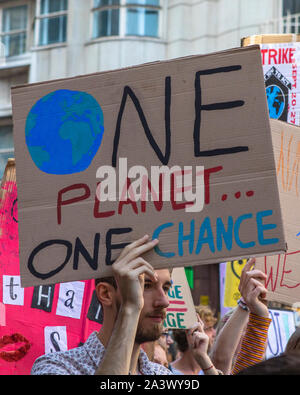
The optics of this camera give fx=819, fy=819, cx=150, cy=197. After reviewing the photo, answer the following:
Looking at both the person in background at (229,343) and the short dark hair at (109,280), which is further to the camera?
the person in background at (229,343)

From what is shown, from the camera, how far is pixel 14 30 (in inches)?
736

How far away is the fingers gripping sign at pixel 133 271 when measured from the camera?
2686 mm

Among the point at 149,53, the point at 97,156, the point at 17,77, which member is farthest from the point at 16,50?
the point at 97,156

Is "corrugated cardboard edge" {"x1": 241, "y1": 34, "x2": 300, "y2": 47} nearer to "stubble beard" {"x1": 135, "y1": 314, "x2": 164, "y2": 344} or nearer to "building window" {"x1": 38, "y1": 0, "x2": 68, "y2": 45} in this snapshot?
"stubble beard" {"x1": 135, "y1": 314, "x2": 164, "y2": 344}

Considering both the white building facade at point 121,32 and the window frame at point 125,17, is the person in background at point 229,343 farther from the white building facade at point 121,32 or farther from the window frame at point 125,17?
the window frame at point 125,17

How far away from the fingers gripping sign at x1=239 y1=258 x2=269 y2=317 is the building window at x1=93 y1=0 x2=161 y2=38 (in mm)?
13723

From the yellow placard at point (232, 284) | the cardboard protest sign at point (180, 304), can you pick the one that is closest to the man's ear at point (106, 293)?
the cardboard protest sign at point (180, 304)

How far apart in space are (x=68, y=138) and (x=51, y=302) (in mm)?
1506

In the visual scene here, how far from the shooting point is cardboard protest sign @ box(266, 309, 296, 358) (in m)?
6.02

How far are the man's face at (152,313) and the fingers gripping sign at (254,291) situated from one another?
675 millimetres

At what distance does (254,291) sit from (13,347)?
1.41m

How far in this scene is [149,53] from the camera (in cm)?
1670

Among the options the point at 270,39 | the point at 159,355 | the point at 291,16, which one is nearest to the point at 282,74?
the point at 270,39

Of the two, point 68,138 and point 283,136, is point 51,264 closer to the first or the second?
point 68,138
